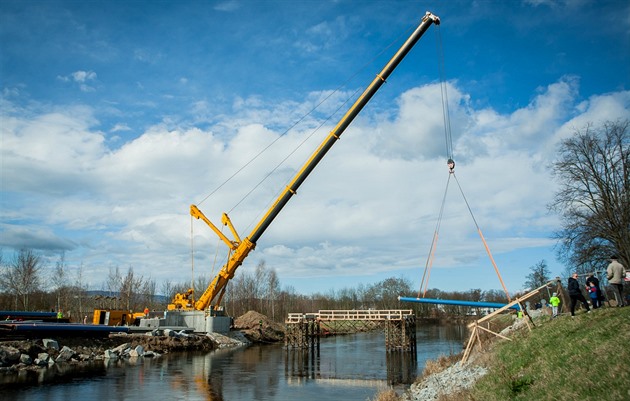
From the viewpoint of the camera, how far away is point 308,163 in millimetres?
38250

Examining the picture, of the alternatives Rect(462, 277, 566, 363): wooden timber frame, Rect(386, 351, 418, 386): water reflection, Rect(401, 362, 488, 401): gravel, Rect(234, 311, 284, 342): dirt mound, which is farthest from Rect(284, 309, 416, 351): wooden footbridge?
Rect(401, 362, 488, 401): gravel

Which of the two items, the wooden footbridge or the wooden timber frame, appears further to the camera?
the wooden footbridge

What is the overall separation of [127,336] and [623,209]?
4275 cm

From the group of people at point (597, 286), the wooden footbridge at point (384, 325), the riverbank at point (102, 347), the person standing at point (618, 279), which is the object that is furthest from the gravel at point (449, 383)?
the riverbank at point (102, 347)

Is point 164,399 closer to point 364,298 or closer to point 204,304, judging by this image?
point 204,304

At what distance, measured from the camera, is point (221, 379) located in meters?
25.9

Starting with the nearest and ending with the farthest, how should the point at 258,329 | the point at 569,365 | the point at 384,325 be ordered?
the point at 569,365 < the point at 384,325 < the point at 258,329

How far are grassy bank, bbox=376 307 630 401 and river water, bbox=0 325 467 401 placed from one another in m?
8.26

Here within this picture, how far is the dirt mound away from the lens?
5822cm

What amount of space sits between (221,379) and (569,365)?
19.8 metres

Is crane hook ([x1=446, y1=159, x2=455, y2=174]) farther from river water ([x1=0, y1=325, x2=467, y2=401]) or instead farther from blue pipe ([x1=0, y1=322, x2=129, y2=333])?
blue pipe ([x1=0, y1=322, x2=129, y2=333])

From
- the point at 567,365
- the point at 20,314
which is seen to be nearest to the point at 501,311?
the point at 567,365

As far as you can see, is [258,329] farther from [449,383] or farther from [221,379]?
[449,383]

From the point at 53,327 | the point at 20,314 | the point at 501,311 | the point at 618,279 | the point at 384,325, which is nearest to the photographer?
the point at 618,279
